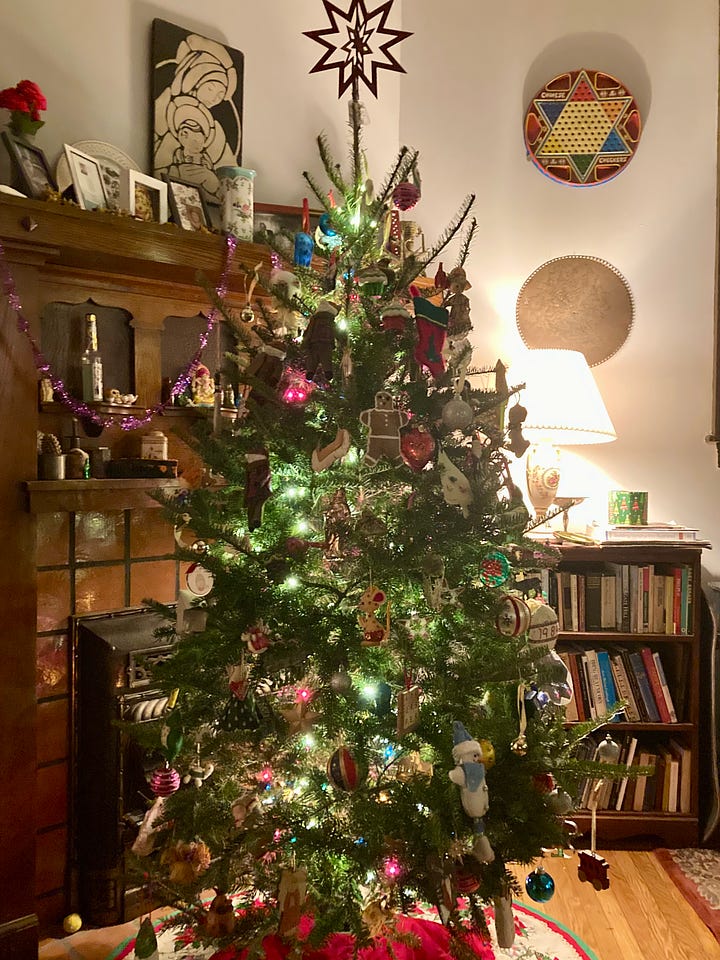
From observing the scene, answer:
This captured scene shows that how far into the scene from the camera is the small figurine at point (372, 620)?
1.32 m

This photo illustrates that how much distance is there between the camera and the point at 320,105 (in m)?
2.60

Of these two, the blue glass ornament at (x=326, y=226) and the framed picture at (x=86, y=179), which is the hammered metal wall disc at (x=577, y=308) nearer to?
the blue glass ornament at (x=326, y=226)

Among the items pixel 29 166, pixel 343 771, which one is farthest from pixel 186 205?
pixel 343 771

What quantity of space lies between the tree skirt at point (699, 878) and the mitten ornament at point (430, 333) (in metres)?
1.72

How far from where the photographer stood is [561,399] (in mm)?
2408

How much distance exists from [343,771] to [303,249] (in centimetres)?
127

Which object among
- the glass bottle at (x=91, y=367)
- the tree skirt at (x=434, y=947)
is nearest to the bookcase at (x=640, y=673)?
the tree skirt at (x=434, y=947)

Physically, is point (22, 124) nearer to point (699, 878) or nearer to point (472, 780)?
point (472, 780)

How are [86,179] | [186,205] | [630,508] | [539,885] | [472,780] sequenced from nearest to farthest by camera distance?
1. [472,780]
2. [539,885]
3. [86,179]
4. [186,205]
5. [630,508]

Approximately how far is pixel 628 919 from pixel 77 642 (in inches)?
65.9

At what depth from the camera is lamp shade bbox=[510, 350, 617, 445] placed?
239cm

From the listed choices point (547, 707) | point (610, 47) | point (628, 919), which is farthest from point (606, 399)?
point (628, 919)

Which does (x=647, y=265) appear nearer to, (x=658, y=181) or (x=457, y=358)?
(x=658, y=181)

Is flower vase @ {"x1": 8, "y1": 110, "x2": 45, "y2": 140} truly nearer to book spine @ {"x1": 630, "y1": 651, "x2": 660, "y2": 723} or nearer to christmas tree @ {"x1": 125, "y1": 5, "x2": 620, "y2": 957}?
christmas tree @ {"x1": 125, "y1": 5, "x2": 620, "y2": 957}
